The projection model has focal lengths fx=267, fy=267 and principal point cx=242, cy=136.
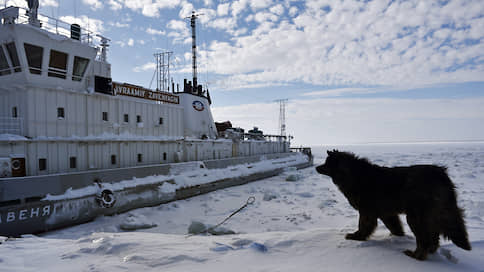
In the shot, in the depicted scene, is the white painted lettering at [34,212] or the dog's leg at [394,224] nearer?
the dog's leg at [394,224]

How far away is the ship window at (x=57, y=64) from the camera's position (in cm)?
1109

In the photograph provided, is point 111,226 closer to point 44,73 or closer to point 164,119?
point 44,73

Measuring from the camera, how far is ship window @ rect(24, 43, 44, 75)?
10.4 m

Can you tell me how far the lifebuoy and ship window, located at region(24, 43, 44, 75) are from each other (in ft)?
18.0

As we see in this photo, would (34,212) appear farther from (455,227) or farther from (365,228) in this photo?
(455,227)

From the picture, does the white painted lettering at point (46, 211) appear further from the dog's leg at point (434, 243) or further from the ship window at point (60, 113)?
the dog's leg at point (434, 243)

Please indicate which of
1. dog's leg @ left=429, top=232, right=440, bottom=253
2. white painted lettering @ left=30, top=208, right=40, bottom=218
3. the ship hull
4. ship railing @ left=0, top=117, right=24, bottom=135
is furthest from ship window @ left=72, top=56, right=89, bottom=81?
dog's leg @ left=429, top=232, right=440, bottom=253

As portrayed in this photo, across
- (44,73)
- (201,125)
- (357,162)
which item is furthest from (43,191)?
(201,125)

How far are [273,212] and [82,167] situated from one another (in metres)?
8.42

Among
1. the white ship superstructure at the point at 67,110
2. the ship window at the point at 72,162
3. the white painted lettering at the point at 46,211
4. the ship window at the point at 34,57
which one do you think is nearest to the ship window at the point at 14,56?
the white ship superstructure at the point at 67,110

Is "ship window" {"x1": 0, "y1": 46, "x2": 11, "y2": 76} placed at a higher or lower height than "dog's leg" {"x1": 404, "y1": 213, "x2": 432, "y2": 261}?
higher

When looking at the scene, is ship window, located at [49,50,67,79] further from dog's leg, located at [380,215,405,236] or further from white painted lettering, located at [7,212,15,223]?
dog's leg, located at [380,215,405,236]

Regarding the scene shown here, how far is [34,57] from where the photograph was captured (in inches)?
420

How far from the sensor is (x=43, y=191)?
30.1 ft
